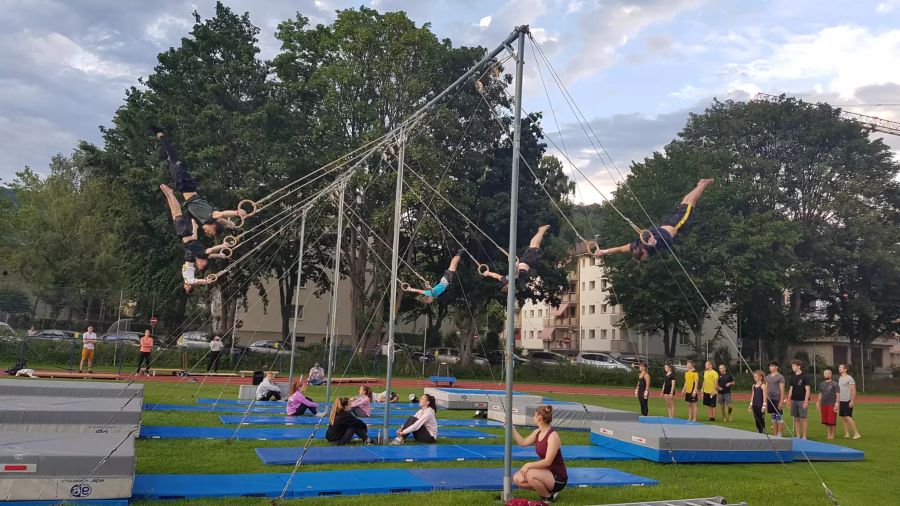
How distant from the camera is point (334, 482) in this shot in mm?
9273

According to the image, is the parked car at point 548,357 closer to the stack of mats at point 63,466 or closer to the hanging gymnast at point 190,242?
the hanging gymnast at point 190,242

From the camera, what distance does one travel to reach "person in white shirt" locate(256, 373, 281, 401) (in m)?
19.6

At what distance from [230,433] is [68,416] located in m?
3.11

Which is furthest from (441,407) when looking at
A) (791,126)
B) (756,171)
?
(791,126)

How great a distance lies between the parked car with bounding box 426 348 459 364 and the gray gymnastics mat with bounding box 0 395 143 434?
27.4 m

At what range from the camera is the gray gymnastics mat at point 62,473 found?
7191 mm

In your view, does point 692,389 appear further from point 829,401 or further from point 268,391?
point 268,391

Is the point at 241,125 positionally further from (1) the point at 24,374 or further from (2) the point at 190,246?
(2) the point at 190,246

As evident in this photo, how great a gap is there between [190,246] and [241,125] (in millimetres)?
19633

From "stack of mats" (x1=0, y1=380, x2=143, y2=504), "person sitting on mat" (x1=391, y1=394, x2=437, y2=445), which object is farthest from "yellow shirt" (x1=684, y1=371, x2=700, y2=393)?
"stack of mats" (x1=0, y1=380, x2=143, y2=504)

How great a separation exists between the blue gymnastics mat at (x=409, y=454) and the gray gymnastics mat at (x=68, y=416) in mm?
2368

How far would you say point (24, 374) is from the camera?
2262 cm

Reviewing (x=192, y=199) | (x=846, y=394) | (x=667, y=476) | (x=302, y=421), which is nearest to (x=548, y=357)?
(x=846, y=394)

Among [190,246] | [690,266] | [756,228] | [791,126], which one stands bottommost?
[190,246]
